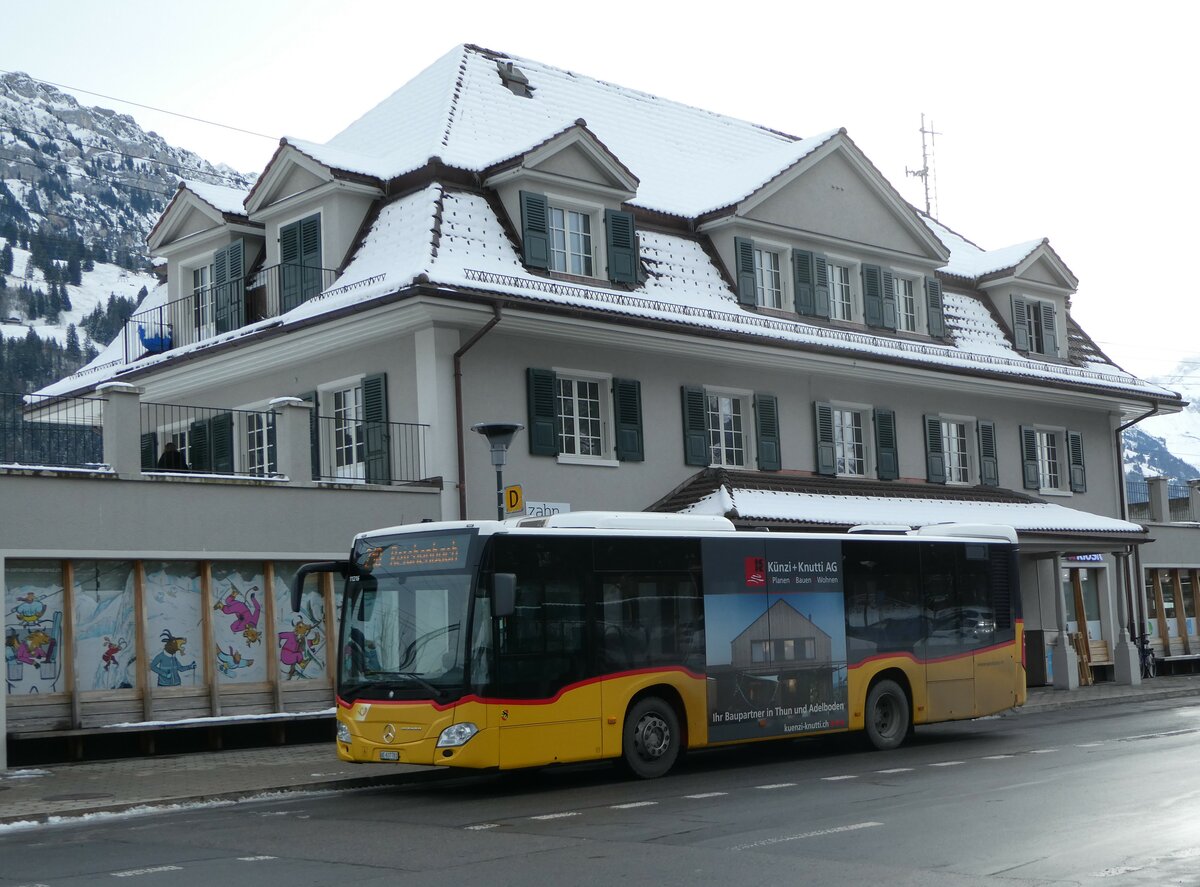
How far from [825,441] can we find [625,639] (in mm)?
13938

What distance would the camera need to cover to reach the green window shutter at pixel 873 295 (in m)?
31.6

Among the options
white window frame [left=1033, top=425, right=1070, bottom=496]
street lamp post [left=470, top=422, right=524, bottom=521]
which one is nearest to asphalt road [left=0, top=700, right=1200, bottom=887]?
street lamp post [left=470, top=422, right=524, bottom=521]

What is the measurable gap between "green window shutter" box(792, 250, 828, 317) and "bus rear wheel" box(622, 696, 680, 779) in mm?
14467

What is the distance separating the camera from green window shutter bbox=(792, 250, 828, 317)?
3003 cm

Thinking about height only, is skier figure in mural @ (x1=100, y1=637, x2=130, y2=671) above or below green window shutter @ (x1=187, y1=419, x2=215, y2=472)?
below

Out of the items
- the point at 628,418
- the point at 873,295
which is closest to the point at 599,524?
the point at 628,418

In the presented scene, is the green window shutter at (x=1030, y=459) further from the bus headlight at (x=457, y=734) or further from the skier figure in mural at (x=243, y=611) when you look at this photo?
the bus headlight at (x=457, y=734)

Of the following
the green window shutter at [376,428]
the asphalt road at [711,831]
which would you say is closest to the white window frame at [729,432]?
the green window shutter at [376,428]

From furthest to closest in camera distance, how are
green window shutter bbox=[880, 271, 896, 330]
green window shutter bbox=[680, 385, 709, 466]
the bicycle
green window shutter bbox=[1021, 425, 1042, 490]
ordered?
1. the bicycle
2. green window shutter bbox=[1021, 425, 1042, 490]
3. green window shutter bbox=[880, 271, 896, 330]
4. green window shutter bbox=[680, 385, 709, 466]

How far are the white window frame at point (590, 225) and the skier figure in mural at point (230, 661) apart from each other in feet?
28.0

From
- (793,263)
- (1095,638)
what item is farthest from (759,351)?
(1095,638)

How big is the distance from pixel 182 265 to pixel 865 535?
15.3m

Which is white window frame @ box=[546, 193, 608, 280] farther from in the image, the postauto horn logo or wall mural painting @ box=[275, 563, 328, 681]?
the postauto horn logo

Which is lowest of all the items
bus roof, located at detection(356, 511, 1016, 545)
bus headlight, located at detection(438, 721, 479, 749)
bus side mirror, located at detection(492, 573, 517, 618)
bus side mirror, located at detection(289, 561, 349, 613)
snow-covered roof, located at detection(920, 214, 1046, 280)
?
bus headlight, located at detection(438, 721, 479, 749)
